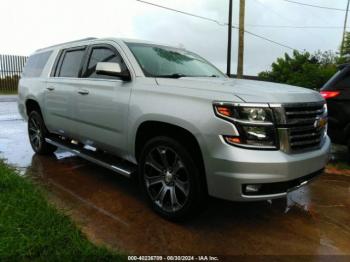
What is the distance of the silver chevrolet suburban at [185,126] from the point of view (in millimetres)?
3084

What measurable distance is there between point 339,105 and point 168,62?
3.09 metres

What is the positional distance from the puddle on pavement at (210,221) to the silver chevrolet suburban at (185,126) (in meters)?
0.32

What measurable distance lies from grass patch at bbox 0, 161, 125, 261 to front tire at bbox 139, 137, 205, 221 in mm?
845

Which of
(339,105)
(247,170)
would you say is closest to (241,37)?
(339,105)

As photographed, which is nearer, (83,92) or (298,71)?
(83,92)

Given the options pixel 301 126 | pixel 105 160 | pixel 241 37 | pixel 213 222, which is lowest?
pixel 213 222

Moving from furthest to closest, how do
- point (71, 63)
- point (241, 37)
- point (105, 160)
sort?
point (241, 37)
point (71, 63)
point (105, 160)

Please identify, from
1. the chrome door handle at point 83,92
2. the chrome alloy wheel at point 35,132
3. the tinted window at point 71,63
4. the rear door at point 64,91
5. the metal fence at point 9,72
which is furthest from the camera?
the metal fence at point 9,72

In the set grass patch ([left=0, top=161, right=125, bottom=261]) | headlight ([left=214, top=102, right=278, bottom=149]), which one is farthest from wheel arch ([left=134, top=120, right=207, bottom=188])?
grass patch ([left=0, top=161, right=125, bottom=261])

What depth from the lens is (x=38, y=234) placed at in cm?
312

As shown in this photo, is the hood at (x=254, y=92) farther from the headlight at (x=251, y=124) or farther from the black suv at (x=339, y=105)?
the black suv at (x=339, y=105)

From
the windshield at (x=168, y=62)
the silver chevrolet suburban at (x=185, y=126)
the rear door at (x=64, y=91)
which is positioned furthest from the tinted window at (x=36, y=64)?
the windshield at (x=168, y=62)

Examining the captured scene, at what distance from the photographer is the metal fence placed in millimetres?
24578

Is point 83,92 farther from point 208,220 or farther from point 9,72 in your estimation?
point 9,72
